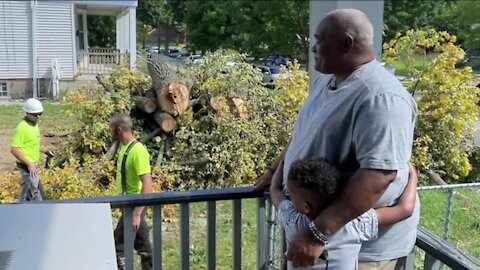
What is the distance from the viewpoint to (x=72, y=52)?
6383 mm

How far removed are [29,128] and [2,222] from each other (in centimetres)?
283

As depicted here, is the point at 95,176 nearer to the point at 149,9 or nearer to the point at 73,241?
the point at 149,9

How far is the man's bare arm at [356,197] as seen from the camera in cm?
90

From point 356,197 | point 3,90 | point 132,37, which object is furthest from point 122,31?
point 356,197

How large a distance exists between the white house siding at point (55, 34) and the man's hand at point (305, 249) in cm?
475

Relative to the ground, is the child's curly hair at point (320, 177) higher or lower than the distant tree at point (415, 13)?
lower

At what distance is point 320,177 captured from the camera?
93cm

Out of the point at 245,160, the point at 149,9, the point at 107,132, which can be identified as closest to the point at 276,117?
the point at 245,160

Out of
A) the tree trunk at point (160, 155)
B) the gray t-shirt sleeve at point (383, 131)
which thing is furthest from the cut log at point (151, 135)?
the gray t-shirt sleeve at point (383, 131)

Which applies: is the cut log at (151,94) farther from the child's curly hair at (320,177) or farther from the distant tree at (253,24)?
the child's curly hair at (320,177)

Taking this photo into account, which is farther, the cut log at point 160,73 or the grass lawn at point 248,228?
the cut log at point 160,73

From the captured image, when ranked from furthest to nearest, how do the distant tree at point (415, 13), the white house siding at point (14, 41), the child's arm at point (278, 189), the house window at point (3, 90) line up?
the house window at point (3, 90) → the white house siding at point (14, 41) → the distant tree at point (415, 13) → the child's arm at point (278, 189)

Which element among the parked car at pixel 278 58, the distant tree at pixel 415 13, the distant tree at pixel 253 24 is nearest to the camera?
the distant tree at pixel 253 24

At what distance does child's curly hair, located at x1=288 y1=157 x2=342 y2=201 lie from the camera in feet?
3.06
